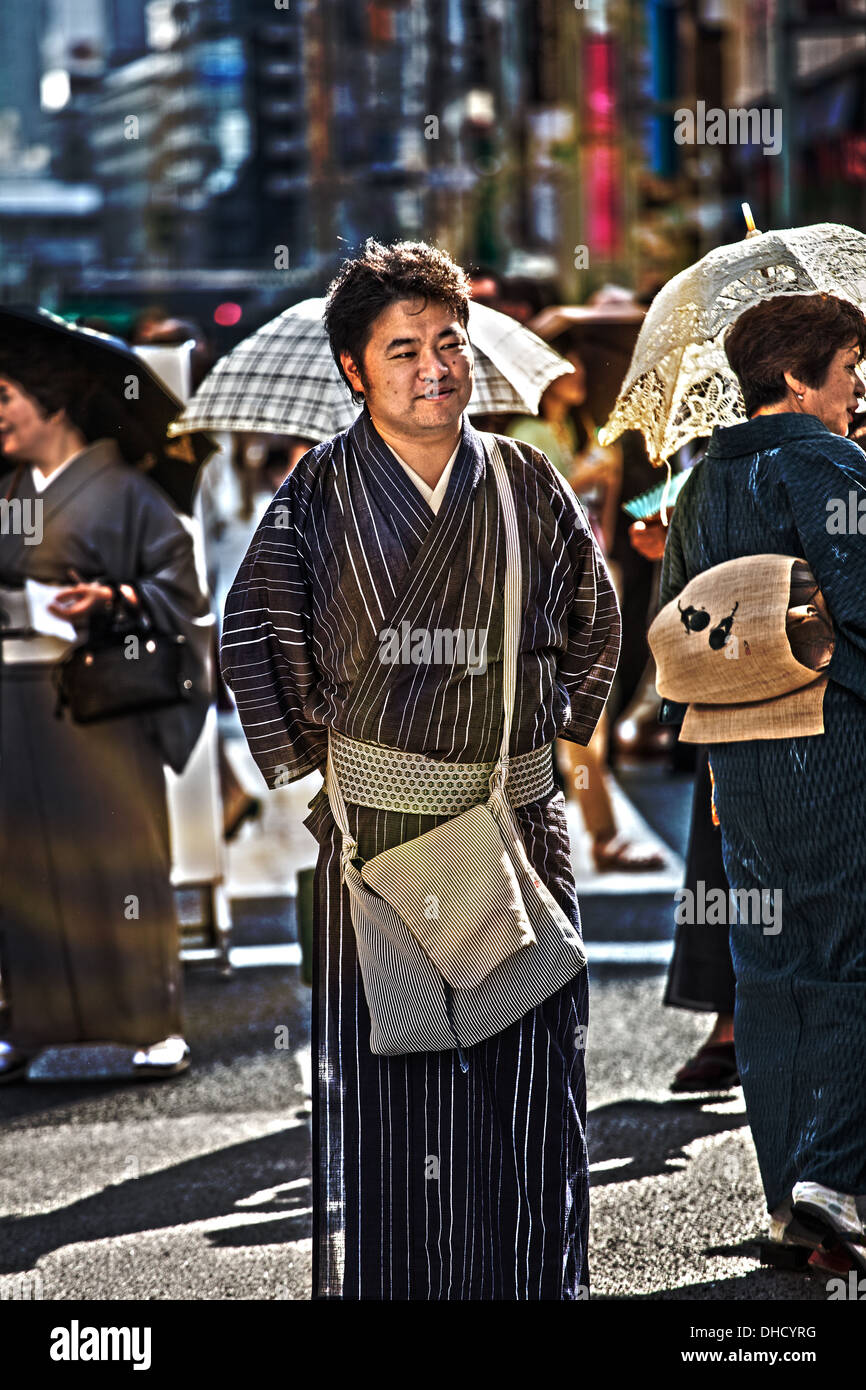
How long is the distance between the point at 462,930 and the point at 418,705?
15.9 inches

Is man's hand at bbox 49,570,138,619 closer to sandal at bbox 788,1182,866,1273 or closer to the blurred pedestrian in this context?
the blurred pedestrian

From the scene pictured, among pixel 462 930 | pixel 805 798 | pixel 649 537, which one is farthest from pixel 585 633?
pixel 649 537

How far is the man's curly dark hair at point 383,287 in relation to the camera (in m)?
3.21

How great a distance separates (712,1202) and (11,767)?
2.39 metres

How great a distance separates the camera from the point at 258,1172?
14.7 ft

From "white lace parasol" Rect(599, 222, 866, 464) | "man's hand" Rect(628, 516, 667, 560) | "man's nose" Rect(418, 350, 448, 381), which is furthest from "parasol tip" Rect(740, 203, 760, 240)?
"man's nose" Rect(418, 350, 448, 381)

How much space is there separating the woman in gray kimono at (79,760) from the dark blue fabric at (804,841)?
2079 millimetres

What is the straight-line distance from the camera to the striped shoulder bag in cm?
315

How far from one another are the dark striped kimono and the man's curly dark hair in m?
0.17

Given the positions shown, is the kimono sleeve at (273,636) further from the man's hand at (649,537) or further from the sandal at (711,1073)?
the sandal at (711,1073)

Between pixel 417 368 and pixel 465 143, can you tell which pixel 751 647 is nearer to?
pixel 417 368

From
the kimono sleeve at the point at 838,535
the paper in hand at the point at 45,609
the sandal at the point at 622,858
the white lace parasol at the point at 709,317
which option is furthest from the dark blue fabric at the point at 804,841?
the sandal at the point at 622,858

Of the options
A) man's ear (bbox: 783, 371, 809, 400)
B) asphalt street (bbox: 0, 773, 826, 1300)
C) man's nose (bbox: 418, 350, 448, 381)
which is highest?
man's nose (bbox: 418, 350, 448, 381)
